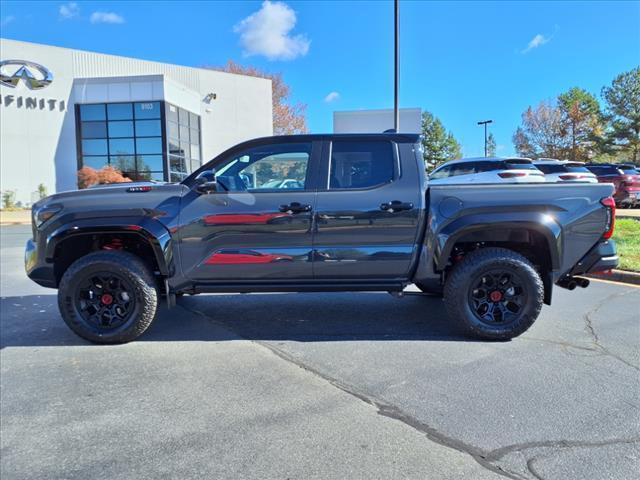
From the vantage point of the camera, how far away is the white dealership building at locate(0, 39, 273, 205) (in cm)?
2756

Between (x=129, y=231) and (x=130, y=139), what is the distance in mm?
26913

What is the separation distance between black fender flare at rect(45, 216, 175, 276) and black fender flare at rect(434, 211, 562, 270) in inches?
98.6

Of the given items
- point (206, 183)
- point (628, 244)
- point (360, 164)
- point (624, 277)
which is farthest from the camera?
point (628, 244)

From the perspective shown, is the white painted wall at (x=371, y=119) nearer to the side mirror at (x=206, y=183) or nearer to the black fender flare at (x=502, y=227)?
the black fender flare at (x=502, y=227)

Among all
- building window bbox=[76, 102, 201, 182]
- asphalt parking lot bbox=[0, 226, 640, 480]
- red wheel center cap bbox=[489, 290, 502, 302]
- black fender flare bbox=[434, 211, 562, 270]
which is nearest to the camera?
asphalt parking lot bbox=[0, 226, 640, 480]

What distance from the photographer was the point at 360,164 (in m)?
4.66

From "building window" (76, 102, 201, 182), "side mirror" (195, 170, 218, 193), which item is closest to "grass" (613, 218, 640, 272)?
"side mirror" (195, 170, 218, 193)

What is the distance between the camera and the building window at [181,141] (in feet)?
95.7

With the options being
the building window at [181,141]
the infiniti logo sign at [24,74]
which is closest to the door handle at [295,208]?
the building window at [181,141]

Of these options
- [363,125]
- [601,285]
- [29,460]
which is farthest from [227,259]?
[363,125]

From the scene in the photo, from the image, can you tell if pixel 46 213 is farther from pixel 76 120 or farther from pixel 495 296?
pixel 76 120

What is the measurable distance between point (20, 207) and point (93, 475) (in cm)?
3060

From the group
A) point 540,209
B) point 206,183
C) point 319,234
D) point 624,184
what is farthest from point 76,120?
point 540,209

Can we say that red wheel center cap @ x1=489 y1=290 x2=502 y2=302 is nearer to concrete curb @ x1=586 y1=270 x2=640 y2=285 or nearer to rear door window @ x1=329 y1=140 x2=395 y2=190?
rear door window @ x1=329 y1=140 x2=395 y2=190
